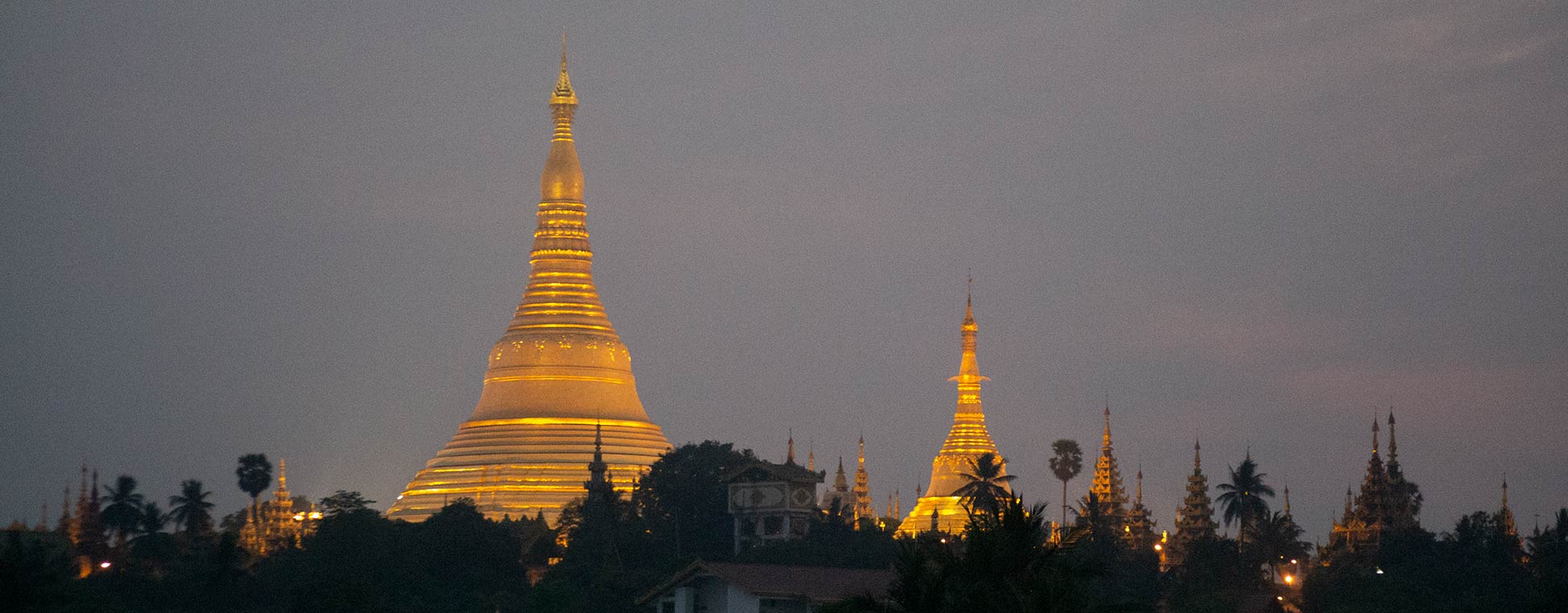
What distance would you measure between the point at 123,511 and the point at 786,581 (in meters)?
29.4

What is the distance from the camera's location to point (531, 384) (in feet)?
375

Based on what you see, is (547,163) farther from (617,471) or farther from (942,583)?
(942,583)

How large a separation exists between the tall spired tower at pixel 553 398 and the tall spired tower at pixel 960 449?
17.7 metres

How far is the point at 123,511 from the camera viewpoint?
91.1m

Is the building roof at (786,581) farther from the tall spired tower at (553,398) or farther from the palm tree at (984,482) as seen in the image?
the tall spired tower at (553,398)

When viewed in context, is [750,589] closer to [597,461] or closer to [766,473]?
[766,473]

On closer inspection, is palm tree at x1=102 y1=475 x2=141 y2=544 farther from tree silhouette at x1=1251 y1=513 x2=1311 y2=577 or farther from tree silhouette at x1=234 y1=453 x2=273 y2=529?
tree silhouette at x1=1251 y1=513 x2=1311 y2=577

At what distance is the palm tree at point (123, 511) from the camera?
90938 millimetres

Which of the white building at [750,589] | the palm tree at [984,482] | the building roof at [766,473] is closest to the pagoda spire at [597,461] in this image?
the building roof at [766,473]

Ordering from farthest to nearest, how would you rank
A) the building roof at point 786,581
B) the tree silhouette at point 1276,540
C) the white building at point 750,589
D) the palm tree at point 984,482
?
the palm tree at point 984,482
the tree silhouette at point 1276,540
the white building at point 750,589
the building roof at point 786,581

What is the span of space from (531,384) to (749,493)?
2131 centimetres

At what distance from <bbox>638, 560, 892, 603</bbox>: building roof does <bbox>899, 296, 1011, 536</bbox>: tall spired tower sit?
48.2 meters

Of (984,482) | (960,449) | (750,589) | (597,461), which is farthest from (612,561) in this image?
(960,449)

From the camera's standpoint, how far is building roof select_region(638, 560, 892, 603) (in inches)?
2805
